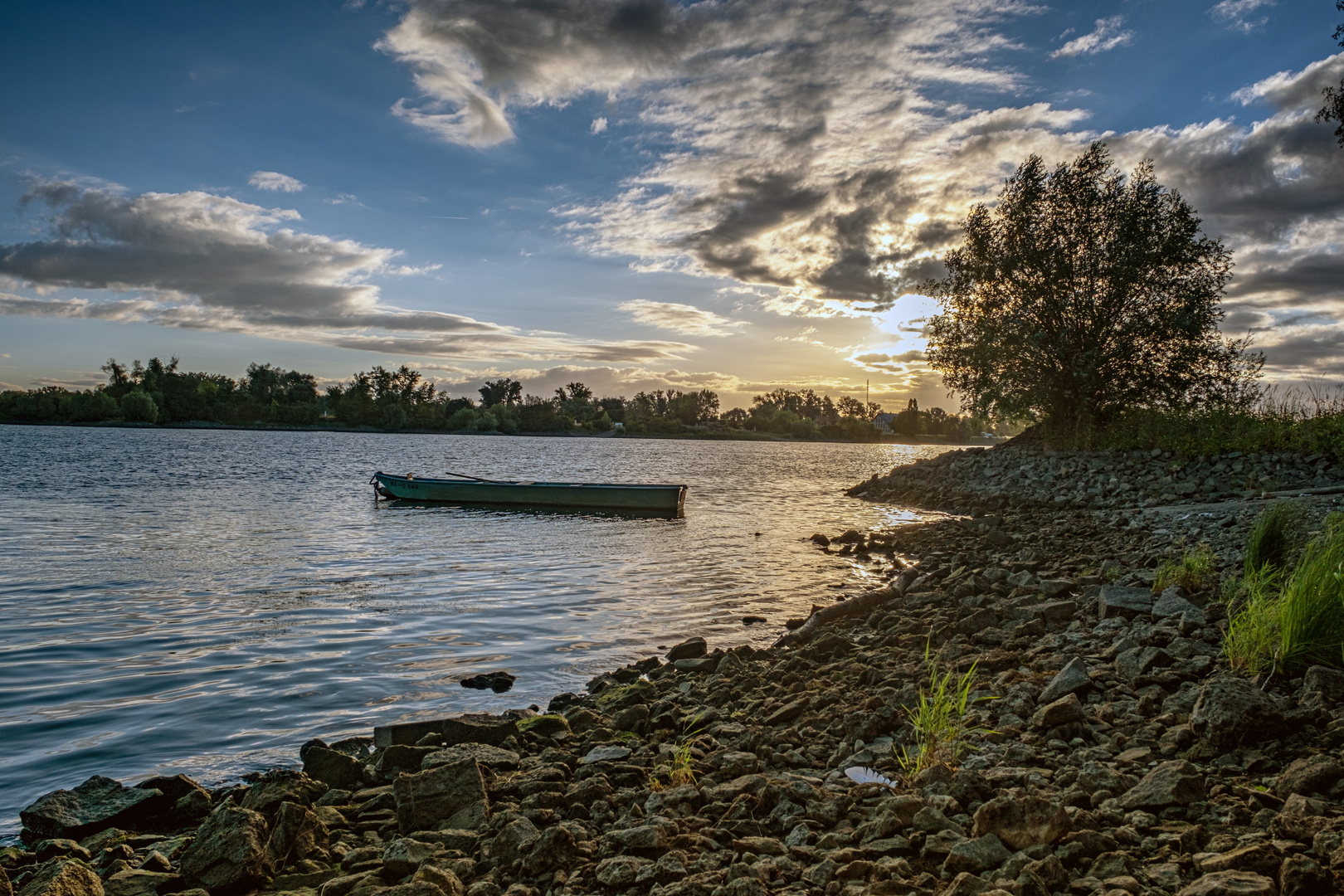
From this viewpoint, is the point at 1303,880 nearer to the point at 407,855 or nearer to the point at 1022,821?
the point at 1022,821

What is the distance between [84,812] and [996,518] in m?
21.6

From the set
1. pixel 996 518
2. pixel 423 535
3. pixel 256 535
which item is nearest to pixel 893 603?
pixel 996 518

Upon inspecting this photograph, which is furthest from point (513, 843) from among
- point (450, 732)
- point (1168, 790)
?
point (1168, 790)

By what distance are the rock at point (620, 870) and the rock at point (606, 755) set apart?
1.96 m

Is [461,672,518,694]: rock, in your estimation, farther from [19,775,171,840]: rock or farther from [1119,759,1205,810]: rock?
[1119,759,1205,810]: rock

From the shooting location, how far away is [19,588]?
13477mm

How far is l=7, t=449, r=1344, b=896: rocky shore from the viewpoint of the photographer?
3.34 metres

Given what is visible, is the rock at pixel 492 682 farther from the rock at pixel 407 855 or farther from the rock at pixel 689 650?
the rock at pixel 407 855

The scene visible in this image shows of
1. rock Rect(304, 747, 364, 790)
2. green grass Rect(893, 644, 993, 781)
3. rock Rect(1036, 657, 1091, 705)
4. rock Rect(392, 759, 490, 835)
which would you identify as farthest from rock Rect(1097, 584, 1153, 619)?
rock Rect(304, 747, 364, 790)

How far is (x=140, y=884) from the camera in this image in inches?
163

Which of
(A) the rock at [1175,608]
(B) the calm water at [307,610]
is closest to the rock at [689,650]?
(B) the calm water at [307,610]

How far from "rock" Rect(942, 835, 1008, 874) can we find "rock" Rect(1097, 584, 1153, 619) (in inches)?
215

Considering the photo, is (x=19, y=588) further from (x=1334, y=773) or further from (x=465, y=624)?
(x=1334, y=773)

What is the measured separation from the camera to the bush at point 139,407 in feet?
443
